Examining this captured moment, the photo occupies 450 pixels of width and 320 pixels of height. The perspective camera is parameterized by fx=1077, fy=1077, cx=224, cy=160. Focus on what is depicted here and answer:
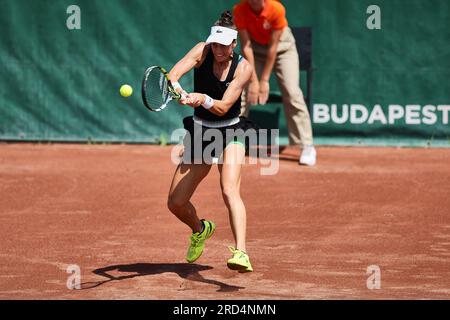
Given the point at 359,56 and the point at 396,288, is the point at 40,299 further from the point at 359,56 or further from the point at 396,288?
the point at 359,56

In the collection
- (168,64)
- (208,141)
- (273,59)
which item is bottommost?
(208,141)

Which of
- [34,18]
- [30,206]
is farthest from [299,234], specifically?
[34,18]

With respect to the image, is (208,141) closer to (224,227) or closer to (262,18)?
(224,227)

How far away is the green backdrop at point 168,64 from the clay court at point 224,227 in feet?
1.10

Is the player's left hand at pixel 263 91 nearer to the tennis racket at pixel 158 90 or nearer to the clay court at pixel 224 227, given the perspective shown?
the clay court at pixel 224 227

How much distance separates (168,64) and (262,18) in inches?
85.8

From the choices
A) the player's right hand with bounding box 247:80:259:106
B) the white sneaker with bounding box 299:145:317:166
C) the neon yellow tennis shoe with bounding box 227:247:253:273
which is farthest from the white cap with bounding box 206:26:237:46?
the white sneaker with bounding box 299:145:317:166

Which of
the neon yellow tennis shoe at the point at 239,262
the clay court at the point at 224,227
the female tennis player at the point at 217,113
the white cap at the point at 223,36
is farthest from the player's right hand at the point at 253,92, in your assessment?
the neon yellow tennis shoe at the point at 239,262

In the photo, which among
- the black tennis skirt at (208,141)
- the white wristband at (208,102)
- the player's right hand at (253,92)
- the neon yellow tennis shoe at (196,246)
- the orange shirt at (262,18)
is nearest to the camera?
the white wristband at (208,102)

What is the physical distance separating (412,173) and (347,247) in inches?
131

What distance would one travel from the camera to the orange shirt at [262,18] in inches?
440

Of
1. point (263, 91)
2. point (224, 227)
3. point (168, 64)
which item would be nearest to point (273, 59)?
point (263, 91)

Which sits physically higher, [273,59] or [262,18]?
[262,18]

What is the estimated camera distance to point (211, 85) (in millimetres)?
7258
